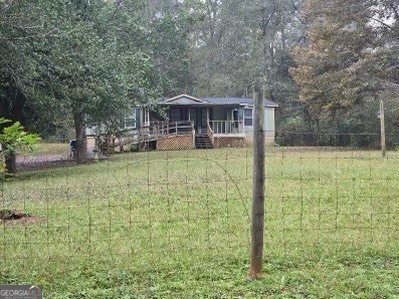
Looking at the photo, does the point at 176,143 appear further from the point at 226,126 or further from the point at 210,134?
the point at 226,126

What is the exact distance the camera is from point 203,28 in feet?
148

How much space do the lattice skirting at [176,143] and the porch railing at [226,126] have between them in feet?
8.24

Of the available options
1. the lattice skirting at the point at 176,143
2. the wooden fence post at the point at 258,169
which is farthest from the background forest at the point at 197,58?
the wooden fence post at the point at 258,169

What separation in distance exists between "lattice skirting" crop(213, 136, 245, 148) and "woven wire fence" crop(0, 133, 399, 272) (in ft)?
54.6

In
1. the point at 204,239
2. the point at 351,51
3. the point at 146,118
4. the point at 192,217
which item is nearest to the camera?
the point at 204,239

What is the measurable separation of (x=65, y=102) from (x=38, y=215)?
23.7 ft

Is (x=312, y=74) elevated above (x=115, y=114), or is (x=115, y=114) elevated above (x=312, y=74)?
(x=312, y=74)

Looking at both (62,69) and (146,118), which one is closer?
(62,69)

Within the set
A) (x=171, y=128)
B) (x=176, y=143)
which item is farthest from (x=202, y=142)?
(x=171, y=128)

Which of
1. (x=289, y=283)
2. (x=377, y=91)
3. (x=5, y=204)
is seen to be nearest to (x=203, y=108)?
(x=377, y=91)

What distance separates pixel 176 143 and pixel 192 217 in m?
21.5

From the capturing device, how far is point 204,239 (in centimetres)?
621

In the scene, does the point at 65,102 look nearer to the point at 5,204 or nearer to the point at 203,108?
the point at 5,204

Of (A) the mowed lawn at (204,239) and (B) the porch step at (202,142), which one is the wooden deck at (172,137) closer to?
(B) the porch step at (202,142)
